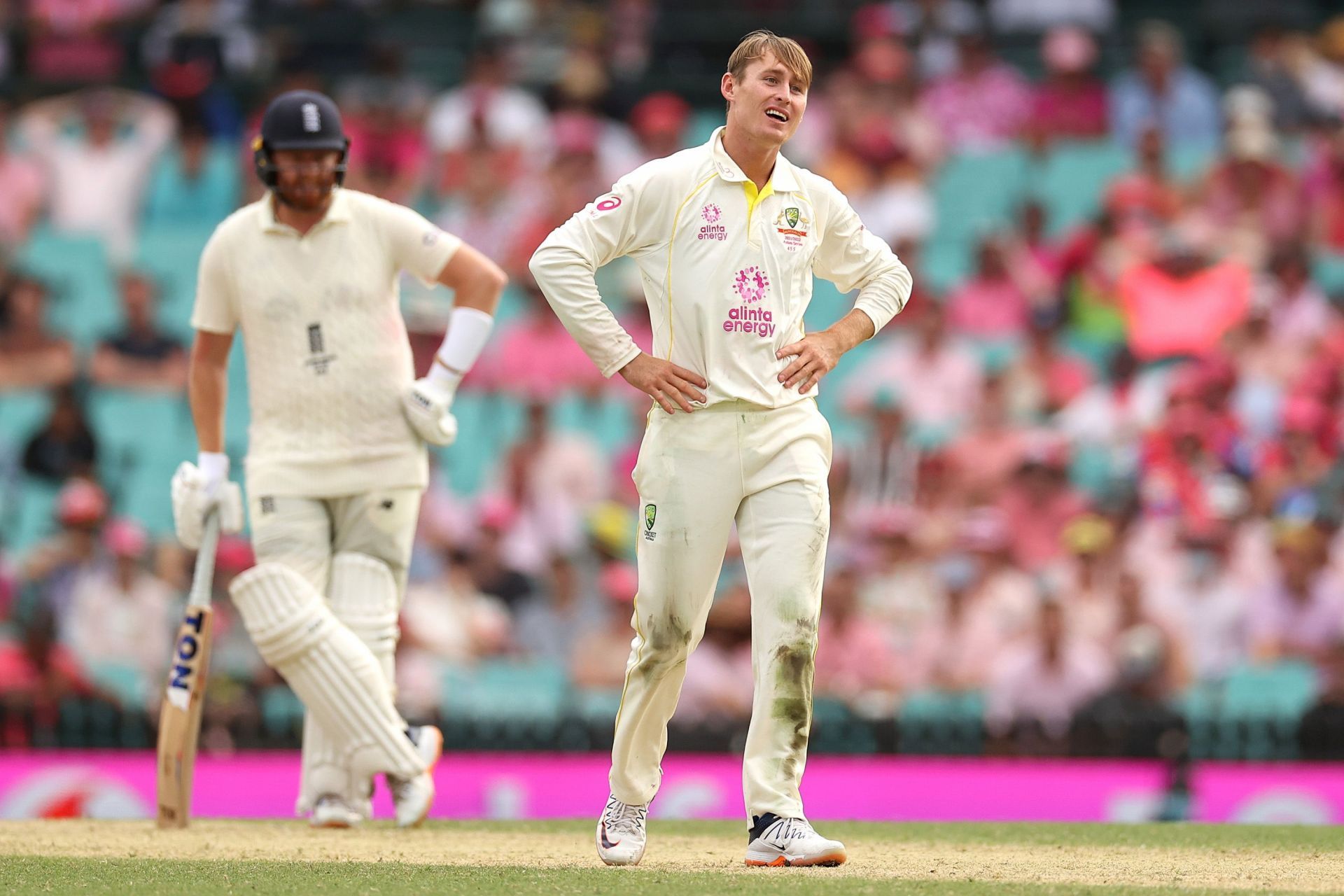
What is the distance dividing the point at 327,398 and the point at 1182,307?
23.0ft

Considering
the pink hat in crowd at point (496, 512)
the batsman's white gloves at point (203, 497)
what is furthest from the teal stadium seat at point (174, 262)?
the batsman's white gloves at point (203, 497)

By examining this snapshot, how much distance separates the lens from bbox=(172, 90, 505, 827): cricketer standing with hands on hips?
7199 millimetres

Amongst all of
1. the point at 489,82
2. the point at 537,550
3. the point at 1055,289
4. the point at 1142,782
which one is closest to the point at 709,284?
the point at 1142,782

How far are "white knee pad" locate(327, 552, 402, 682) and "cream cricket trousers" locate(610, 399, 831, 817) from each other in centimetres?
153

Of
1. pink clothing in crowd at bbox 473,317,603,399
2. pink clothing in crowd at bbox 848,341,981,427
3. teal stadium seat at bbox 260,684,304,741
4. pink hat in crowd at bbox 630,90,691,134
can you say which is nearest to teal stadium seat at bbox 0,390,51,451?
pink clothing in crowd at bbox 473,317,603,399

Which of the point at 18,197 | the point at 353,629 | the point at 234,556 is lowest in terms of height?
the point at 353,629

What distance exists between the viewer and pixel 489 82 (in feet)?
49.1

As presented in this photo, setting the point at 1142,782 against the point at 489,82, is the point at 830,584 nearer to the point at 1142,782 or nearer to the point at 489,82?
the point at 1142,782

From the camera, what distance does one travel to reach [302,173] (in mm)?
7188

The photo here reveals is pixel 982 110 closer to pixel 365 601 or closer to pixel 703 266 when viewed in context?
pixel 365 601

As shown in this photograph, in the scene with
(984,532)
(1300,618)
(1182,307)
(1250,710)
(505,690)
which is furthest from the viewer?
(1182,307)

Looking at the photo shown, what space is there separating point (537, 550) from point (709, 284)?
6028 mm

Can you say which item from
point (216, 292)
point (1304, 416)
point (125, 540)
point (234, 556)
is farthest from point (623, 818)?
point (1304, 416)

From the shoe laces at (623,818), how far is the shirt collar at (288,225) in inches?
94.5
